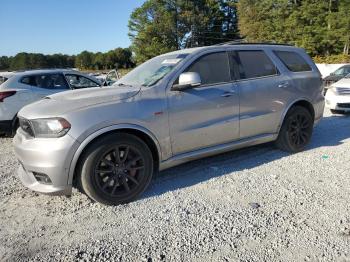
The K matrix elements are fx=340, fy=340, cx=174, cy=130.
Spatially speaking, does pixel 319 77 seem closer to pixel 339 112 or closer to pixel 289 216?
pixel 289 216

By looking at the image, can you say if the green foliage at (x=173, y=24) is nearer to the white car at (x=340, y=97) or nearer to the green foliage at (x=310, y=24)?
the green foliage at (x=310, y=24)

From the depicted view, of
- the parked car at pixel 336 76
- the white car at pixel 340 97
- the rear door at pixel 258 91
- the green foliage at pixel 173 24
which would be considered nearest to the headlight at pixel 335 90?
the white car at pixel 340 97

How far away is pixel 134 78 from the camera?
4.85m

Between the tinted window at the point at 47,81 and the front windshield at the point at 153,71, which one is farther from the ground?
the front windshield at the point at 153,71

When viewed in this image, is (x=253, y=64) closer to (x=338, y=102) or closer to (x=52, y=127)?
(x=52, y=127)

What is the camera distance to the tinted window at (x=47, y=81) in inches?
309

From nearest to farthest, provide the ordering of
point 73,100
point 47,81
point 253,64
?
1. point 73,100
2. point 253,64
3. point 47,81

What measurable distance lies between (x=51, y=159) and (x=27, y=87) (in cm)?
487

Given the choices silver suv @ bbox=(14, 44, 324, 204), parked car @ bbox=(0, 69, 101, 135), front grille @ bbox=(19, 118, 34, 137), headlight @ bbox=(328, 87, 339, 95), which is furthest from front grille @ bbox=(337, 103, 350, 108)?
front grille @ bbox=(19, 118, 34, 137)

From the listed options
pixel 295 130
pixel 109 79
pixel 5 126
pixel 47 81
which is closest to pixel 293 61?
pixel 295 130

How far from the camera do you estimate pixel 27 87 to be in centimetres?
774

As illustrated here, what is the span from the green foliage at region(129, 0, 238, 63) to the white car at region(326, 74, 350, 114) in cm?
5395

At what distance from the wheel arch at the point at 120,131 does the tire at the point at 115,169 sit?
0.05 metres

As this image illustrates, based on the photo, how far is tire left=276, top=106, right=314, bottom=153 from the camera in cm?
551
